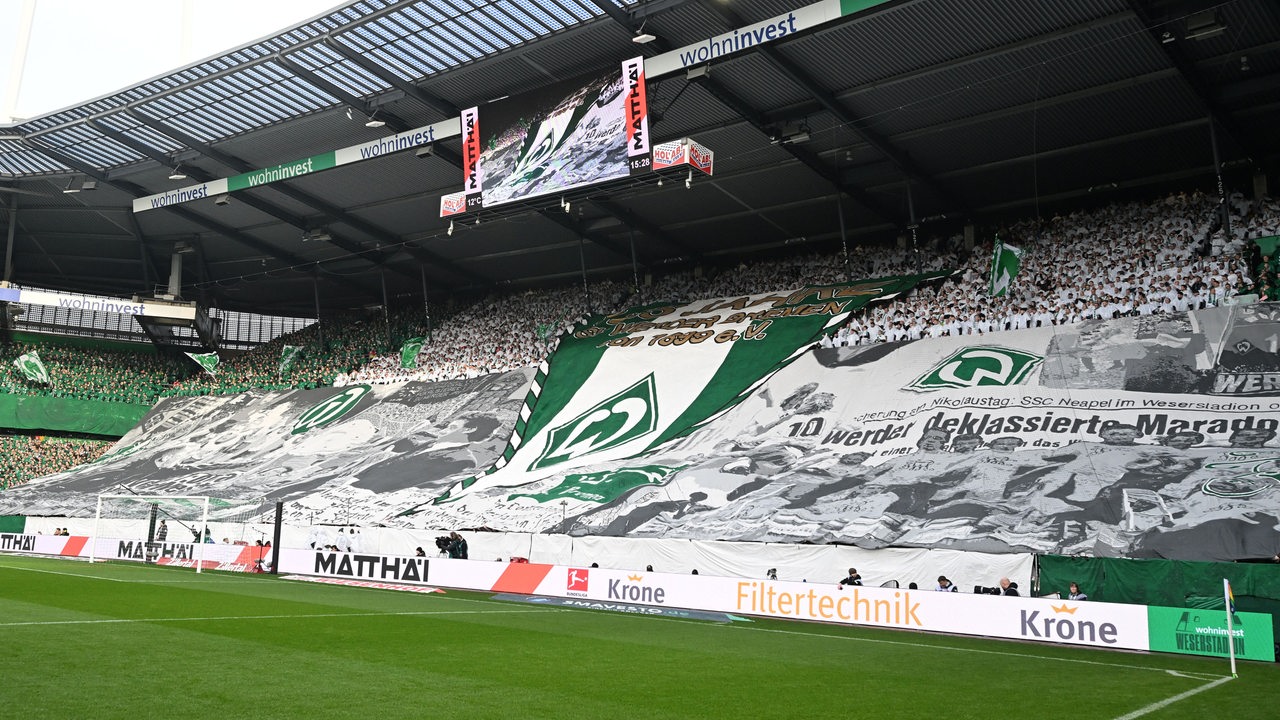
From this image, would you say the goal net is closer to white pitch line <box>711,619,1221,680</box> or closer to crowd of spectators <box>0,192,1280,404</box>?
crowd of spectators <box>0,192,1280,404</box>

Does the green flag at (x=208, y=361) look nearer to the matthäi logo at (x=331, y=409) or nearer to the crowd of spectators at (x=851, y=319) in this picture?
the crowd of spectators at (x=851, y=319)

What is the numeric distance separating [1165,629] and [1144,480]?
7.30 metres

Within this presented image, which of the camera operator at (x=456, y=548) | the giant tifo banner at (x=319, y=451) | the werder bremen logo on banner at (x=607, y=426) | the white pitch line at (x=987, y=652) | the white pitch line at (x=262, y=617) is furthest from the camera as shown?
the giant tifo banner at (x=319, y=451)

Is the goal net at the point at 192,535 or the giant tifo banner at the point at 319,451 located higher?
the giant tifo banner at the point at 319,451

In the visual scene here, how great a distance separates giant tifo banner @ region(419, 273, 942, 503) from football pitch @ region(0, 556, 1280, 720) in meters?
14.3

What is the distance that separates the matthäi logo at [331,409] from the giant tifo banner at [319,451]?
8 cm

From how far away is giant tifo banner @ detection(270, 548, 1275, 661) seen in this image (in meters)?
14.9

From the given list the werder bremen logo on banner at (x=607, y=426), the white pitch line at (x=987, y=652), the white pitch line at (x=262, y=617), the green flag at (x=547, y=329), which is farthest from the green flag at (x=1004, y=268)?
the green flag at (x=547, y=329)

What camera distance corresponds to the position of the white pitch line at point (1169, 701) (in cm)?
933

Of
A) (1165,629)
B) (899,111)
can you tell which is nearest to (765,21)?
(899,111)

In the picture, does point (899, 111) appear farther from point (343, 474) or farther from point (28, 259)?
point (28, 259)

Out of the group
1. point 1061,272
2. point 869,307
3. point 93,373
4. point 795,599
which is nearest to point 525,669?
point 795,599

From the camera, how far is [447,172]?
37062mm

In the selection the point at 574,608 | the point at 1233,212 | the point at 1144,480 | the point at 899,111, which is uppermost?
the point at 899,111
